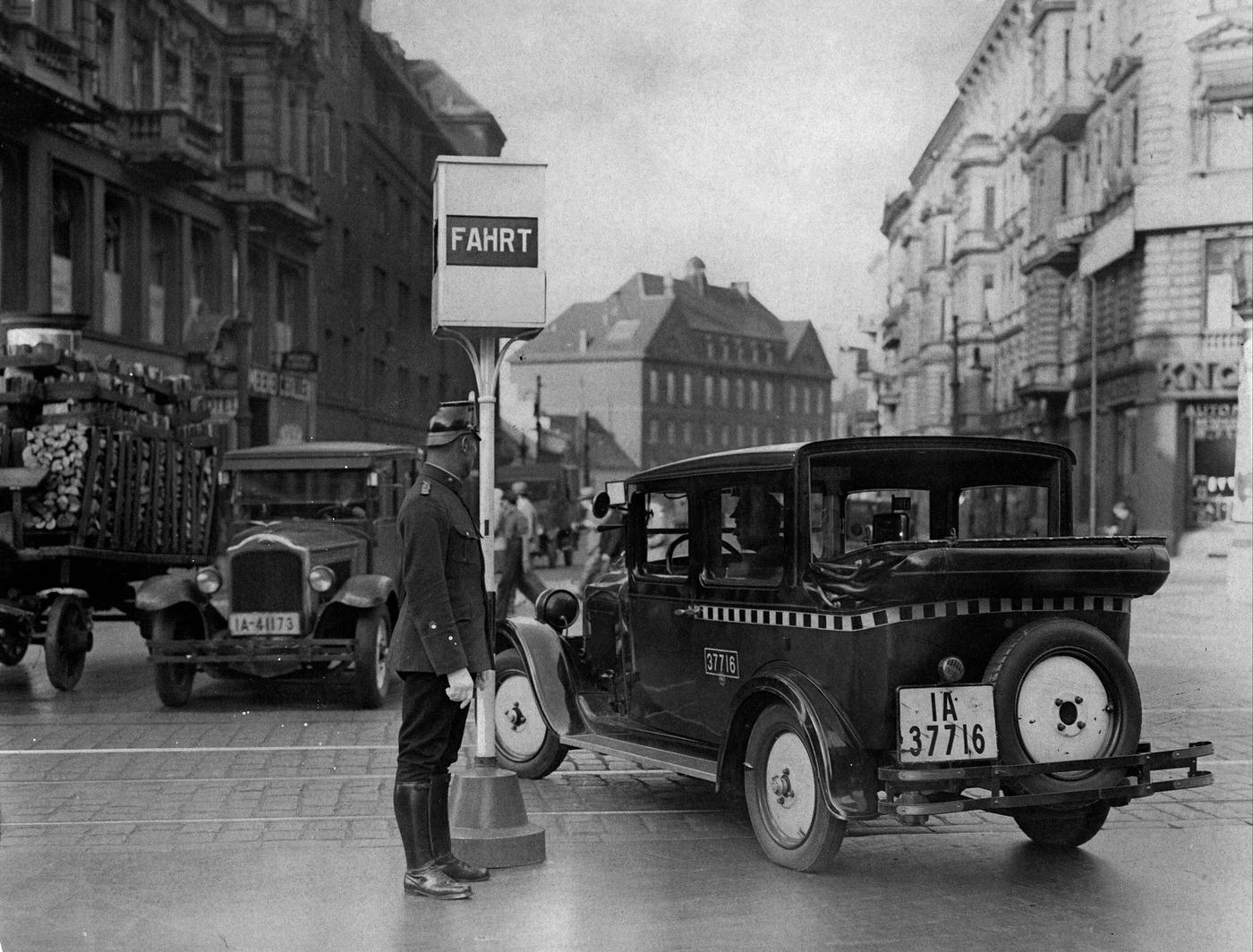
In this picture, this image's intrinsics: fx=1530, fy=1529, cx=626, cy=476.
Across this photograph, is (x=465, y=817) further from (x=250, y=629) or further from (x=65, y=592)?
(x=65, y=592)

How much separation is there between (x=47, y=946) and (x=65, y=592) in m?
7.10

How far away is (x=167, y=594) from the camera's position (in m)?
11.2

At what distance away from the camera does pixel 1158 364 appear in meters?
34.6

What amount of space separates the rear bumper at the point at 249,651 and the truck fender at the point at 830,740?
17.3ft

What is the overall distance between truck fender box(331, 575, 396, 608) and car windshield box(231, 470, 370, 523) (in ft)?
3.81

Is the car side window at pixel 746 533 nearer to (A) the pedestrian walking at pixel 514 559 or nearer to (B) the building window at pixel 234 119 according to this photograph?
(A) the pedestrian walking at pixel 514 559

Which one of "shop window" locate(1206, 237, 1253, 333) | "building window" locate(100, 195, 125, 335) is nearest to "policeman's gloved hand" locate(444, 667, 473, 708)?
"building window" locate(100, 195, 125, 335)

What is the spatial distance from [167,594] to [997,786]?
7137mm

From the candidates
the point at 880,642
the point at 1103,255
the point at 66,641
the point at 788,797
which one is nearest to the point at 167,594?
the point at 66,641

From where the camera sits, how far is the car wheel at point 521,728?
8.12 m

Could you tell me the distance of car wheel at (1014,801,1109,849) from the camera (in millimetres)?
6590

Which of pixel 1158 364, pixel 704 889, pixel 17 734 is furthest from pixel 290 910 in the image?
pixel 1158 364

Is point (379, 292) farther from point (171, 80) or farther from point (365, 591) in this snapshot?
point (365, 591)

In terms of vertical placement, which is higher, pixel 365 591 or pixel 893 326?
pixel 893 326
